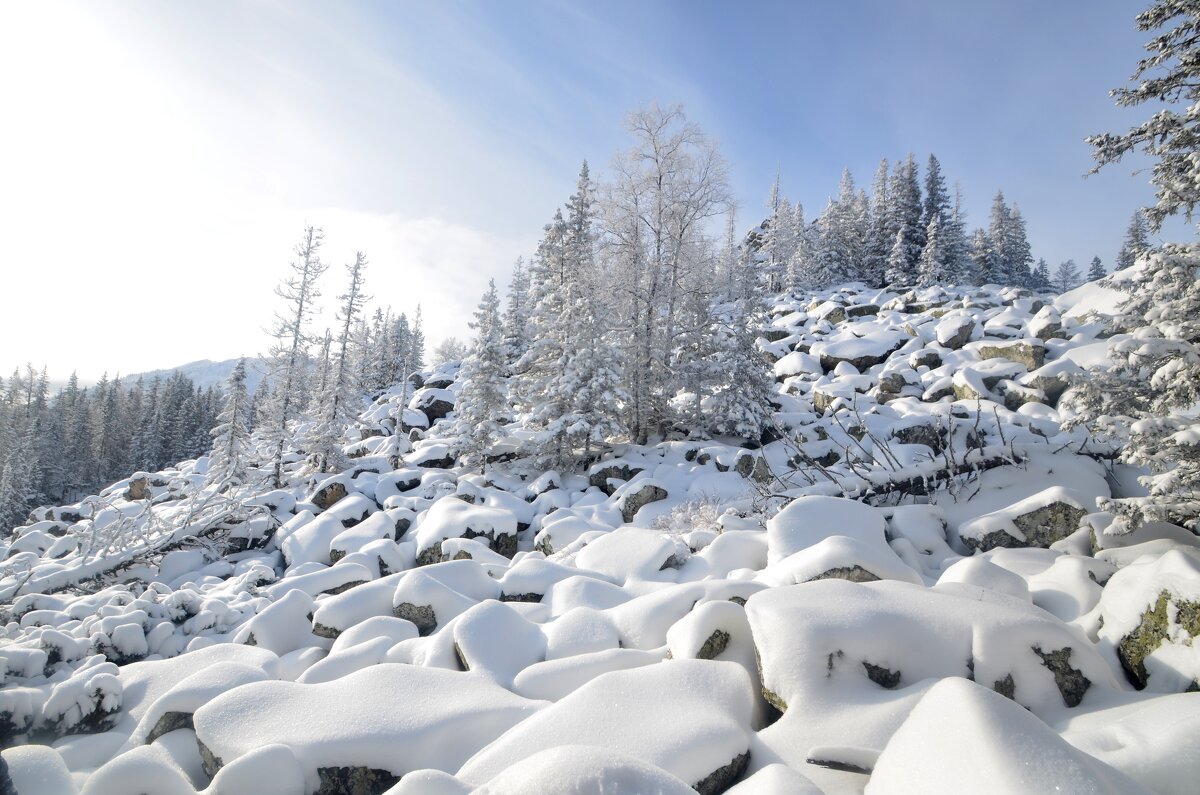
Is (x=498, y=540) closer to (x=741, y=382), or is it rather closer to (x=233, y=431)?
(x=741, y=382)

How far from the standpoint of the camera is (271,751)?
405 cm

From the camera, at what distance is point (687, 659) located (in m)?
4.64

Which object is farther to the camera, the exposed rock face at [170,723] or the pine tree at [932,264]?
the pine tree at [932,264]

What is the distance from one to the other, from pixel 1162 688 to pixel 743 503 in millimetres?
7650

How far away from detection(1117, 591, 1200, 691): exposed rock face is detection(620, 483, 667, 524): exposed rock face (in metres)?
11.0

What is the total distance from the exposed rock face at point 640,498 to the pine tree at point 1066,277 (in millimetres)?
72439

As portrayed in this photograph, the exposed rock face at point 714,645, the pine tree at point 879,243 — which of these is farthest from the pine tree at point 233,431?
the pine tree at point 879,243

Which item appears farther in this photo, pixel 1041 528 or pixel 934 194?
pixel 934 194

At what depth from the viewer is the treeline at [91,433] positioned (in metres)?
45.9

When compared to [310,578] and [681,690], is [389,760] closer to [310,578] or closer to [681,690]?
[681,690]

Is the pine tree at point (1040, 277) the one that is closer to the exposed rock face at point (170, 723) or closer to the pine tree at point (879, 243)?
the pine tree at point (879, 243)

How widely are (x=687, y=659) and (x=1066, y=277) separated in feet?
278

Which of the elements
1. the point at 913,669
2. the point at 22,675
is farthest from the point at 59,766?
the point at 913,669

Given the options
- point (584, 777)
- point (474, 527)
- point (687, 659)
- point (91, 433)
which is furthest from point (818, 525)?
point (91, 433)
